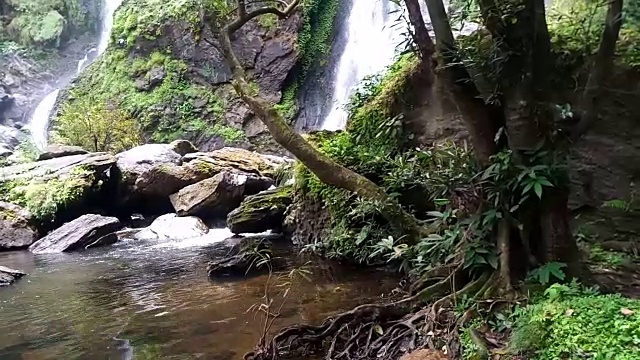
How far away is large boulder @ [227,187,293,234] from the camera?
36.5 feet

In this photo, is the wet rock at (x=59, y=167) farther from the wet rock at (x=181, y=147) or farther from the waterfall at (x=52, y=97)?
the waterfall at (x=52, y=97)

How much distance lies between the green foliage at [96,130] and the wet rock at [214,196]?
7145 mm

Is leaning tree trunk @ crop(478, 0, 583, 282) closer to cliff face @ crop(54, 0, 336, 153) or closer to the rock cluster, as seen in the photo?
the rock cluster

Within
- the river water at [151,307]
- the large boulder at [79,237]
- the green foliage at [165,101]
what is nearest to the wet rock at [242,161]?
the large boulder at [79,237]

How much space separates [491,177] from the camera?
3877mm

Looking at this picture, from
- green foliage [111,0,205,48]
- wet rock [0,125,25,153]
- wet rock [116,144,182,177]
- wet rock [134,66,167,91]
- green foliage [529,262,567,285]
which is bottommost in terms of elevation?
green foliage [529,262,567,285]

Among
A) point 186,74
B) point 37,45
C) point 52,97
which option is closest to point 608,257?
point 186,74

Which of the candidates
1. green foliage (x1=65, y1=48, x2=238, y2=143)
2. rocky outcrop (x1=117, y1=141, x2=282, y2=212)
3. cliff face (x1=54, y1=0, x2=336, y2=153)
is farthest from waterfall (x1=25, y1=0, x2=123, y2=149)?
rocky outcrop (x1=117, y1=141, x2=282, y2=212)

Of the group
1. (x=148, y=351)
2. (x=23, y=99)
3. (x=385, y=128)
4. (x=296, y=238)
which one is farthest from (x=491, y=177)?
(x=23, y=99)

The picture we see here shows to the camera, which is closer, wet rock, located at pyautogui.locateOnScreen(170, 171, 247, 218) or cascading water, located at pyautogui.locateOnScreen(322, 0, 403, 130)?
wet rock, located at pyautogui.locateOnScreen(170, 171, 247, 218)

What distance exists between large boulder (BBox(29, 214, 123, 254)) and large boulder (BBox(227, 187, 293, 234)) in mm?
2770

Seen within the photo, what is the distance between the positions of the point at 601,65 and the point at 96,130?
1773 centimetres

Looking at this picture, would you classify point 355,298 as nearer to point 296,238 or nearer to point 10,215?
point 296,238

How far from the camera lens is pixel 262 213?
1116 centimetres
